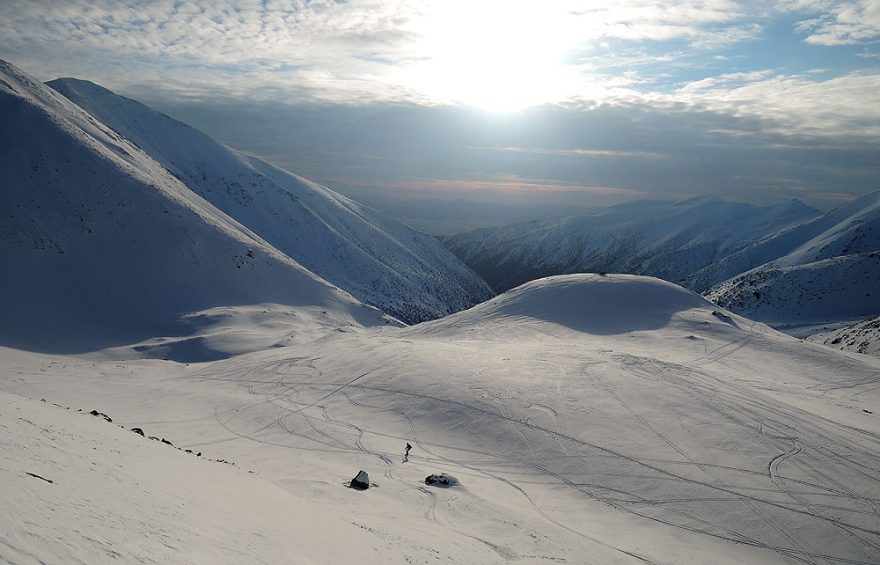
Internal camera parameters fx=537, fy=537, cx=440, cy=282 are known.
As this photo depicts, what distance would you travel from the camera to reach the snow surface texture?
11.7 m

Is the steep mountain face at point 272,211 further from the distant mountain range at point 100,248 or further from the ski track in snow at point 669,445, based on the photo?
the ski track in snow at point 669,445

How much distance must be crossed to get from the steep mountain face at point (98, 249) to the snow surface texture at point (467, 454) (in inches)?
661

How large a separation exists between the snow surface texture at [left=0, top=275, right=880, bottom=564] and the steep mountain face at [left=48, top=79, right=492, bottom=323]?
101 m

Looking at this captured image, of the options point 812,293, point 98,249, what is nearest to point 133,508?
point 98,249

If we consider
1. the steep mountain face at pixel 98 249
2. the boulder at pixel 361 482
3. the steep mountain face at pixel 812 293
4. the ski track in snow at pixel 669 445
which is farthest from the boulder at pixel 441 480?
the steep mountain face at pixel 812 293

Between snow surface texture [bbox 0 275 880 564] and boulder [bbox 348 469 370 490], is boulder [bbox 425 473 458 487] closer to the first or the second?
snow surface texture [bbox 0 275 880 564]

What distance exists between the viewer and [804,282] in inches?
4540

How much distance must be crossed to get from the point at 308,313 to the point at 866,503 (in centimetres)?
6946

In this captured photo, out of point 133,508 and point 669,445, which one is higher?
point 133,508

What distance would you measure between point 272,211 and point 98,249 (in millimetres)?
90565

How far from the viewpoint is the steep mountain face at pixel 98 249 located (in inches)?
2387

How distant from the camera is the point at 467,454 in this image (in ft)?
82.1

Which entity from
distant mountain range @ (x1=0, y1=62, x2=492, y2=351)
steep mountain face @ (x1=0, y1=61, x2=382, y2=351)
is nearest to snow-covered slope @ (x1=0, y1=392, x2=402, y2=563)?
steep mountain face @ (x1=0, y1=61, x2=382, y2=351)

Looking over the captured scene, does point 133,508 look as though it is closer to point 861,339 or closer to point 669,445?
point 669,445
